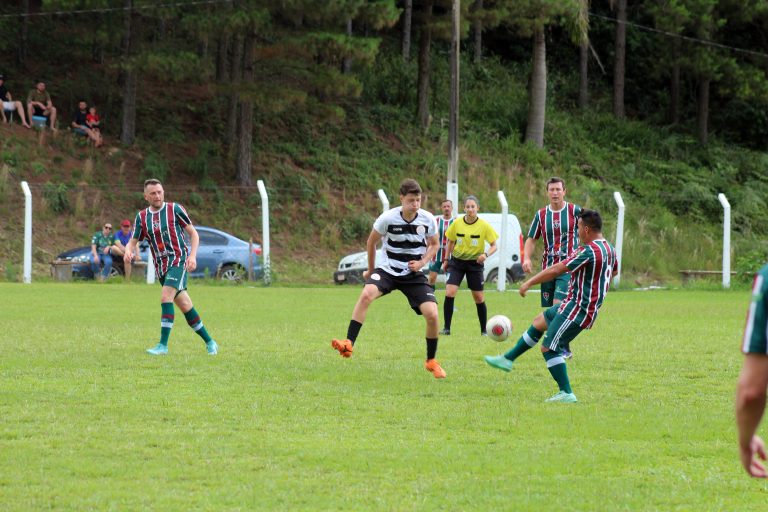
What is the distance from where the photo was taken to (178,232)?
1255 centimetres

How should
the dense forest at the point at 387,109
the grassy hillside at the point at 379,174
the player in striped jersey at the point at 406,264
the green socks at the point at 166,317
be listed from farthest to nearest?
1. the dense forest at the point at 387,109
2. the grassy hillside at the point at 379,174
3. the green socks at the point at 166,317
4. the player in striped jersey at the point at 406,264

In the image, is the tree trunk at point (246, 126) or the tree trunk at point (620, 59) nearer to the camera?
the tree trunk at point (246, 126)

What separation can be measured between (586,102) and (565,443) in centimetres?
4175

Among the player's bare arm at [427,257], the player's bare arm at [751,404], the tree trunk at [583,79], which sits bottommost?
the player's bare arm at [751,404]

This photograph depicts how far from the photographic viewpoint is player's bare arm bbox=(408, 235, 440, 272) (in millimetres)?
10977

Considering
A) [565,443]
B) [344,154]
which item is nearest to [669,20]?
[344,154]

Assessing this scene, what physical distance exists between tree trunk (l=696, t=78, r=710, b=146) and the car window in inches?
966

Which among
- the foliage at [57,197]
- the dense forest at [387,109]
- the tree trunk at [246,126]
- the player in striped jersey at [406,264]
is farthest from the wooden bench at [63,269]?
the player in striped jersey at [406,264]

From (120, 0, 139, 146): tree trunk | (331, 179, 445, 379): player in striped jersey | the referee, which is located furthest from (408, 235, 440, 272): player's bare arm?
(120, 0, 139, 146): tree trunk

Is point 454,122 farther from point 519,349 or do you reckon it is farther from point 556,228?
point 519,349

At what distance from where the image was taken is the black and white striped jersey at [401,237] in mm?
11055

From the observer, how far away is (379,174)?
1453 inches

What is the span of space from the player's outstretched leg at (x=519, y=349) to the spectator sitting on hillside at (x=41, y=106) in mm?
26265

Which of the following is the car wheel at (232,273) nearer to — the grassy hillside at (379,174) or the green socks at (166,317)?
the grassy hillside at (379,174)
